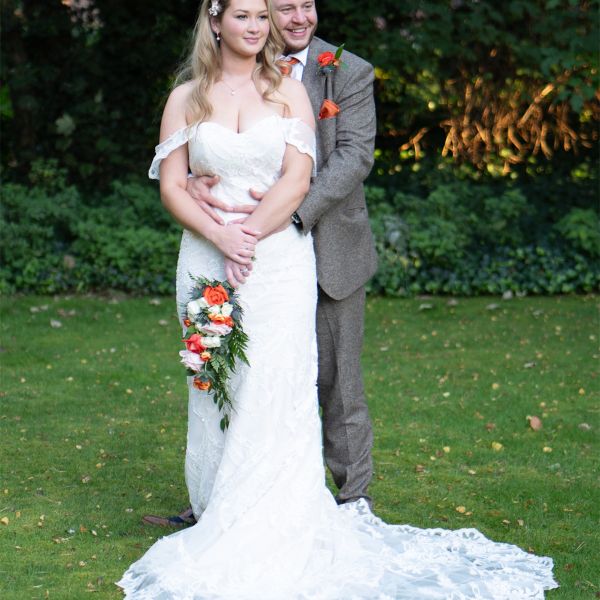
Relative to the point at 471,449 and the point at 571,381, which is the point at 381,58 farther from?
the point at 471,449

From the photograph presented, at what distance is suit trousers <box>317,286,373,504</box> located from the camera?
→ 4.65m

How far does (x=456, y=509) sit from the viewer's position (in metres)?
4.95

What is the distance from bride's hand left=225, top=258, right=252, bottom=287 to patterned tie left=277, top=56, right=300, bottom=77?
78 centimetres

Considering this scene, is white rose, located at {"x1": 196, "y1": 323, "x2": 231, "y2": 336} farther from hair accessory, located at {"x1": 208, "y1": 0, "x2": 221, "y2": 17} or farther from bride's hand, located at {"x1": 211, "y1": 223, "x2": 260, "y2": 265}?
hair accessory, located at {"x1": 208, "y1": 0, "x2": 221, "y2": 17}

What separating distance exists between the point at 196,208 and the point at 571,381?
3950mm

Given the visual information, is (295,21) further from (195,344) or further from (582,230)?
(582,230)

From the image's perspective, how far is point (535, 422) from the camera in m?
6.23

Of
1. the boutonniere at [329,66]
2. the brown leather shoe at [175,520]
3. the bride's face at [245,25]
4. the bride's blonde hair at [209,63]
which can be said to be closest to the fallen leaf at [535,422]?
the brown leather shoe at [175,520]

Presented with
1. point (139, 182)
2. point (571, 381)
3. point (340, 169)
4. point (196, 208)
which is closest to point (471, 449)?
point (571, 381)

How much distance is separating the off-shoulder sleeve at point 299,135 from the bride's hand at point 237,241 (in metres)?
0.36

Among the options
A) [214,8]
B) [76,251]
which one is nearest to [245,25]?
[214,8]

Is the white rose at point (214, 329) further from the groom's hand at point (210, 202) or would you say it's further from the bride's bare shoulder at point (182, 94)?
the bride's bare shoulder at point (182, 94)

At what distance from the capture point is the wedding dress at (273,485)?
3.95 m

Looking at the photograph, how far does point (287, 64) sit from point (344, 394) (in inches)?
56.8
